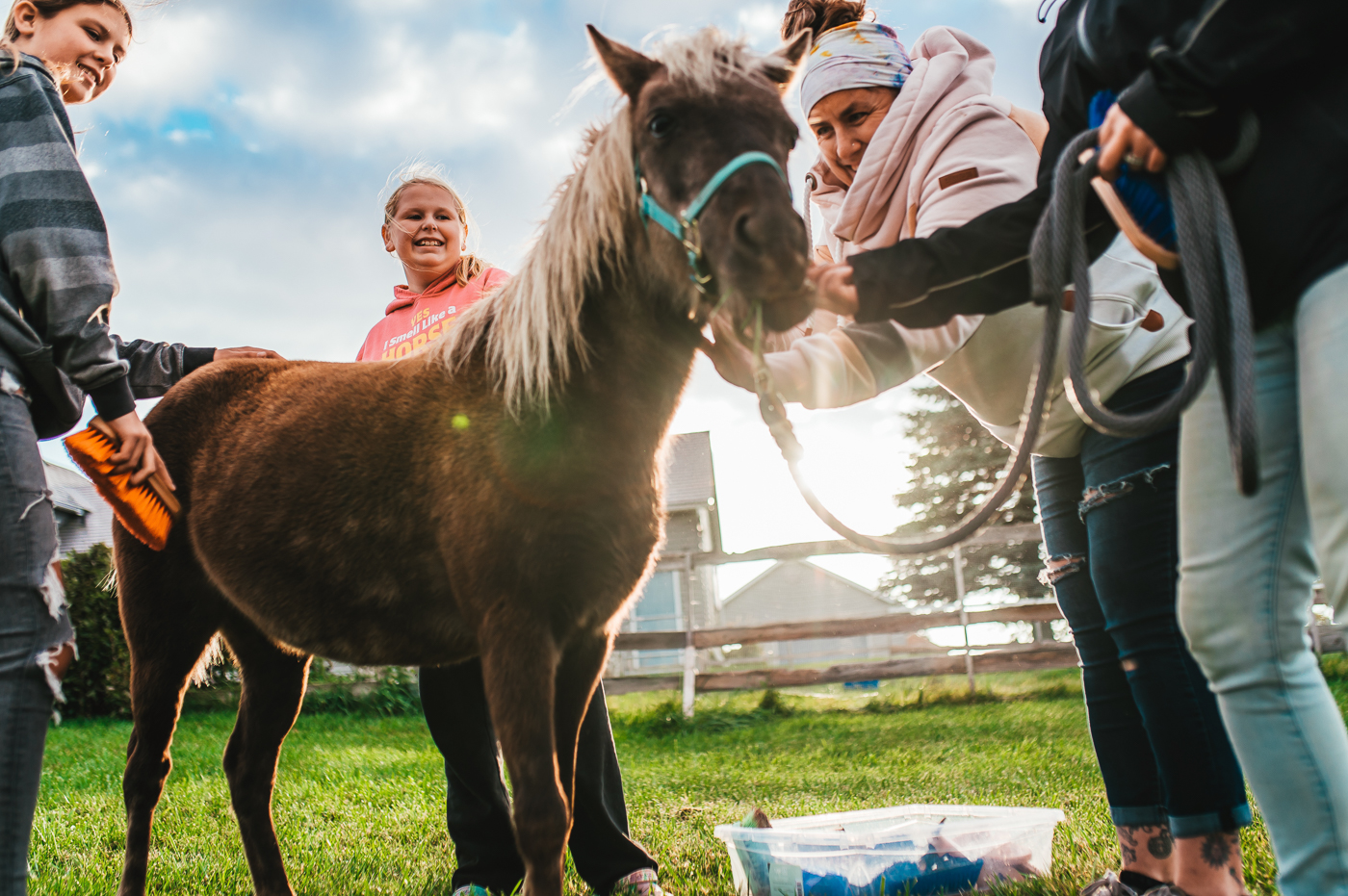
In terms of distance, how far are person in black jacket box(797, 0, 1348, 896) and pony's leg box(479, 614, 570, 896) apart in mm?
1370

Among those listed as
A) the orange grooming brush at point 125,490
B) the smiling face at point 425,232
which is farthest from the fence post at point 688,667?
the orange grooming brush at point 125,490

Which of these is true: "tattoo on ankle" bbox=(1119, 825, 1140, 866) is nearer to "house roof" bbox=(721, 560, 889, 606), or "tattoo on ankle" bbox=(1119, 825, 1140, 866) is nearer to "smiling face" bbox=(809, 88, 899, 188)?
"smiling face" bbox=(809, 88, 899, 188)

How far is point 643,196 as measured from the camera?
6.30 feet

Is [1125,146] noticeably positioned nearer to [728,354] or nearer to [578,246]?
[728,354]

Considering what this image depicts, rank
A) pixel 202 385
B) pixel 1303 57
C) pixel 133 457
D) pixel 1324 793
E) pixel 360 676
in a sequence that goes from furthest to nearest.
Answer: pixel 360 676 < pixel 202 385 < pixel 133 457 < pixel 1324 793 < pixel 1303 57

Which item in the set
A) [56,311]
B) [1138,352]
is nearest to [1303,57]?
[1138,352]

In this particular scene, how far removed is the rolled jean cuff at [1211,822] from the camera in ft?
6.31

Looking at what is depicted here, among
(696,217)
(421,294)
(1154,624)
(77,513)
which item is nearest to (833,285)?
(696,217)

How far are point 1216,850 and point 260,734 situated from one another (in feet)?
9.64

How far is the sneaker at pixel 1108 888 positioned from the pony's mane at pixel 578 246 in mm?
1887

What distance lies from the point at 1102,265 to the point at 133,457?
2.59 m

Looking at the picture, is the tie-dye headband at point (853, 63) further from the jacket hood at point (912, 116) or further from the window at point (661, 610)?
the window at point (661, 610)

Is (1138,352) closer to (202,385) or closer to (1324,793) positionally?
(1324,793)

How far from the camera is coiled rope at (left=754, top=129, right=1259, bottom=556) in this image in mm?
1258
